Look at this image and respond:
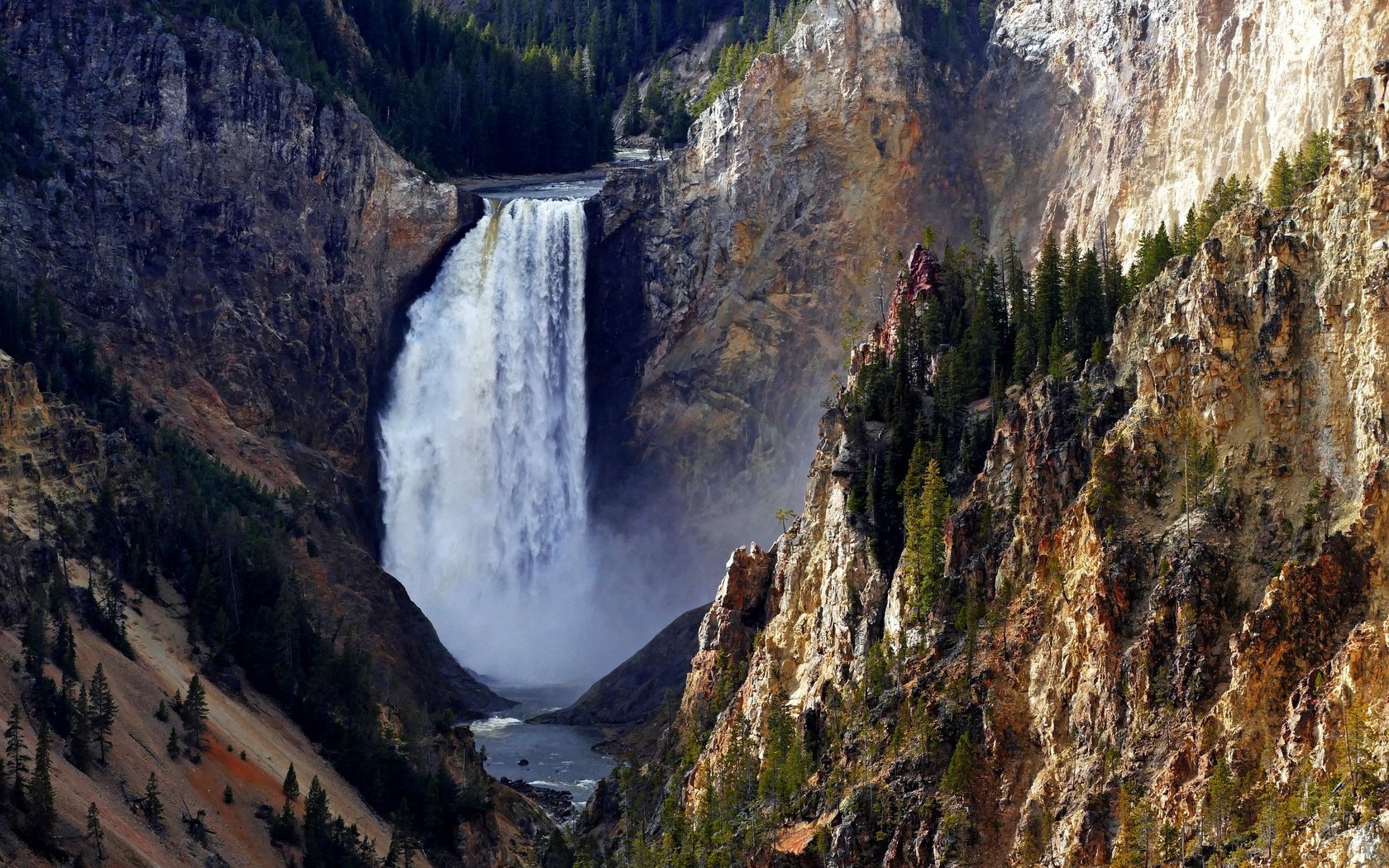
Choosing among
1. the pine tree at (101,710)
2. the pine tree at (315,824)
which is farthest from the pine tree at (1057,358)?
the pine tree at (101,710)

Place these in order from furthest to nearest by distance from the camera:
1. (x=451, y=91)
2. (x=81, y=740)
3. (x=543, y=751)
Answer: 1. (x=451, y=91)
2. (x=543, y=751)
3. (x=81, y=740)

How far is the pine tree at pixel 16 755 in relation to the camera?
287 feet

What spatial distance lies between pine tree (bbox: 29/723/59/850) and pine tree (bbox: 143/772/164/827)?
717 cm

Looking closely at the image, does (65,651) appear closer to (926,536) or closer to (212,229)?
(926,536)

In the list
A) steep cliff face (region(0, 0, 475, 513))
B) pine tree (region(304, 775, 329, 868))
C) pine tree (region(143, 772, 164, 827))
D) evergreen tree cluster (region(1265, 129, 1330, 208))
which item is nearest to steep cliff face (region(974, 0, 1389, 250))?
evergreen tree cluster (region(1265, 129, 1330, 208))

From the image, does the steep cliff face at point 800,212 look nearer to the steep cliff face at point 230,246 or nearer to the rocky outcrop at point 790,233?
the rocky outcrop at point 790,233

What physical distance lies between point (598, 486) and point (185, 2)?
47.2 m

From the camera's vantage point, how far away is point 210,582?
11619 cm

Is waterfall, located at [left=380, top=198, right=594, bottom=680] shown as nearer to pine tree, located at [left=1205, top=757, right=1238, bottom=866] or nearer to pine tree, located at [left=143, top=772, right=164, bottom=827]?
pine tree, located at [left=143, top=772, right=164, bottom=827]

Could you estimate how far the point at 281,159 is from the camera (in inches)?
5832

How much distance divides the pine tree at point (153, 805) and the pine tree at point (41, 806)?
7.17 metres

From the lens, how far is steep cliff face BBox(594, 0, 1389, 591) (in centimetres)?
14425

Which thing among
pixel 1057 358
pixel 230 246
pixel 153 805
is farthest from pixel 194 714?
pixel 230 246

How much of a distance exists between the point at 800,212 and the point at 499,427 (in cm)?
2861
